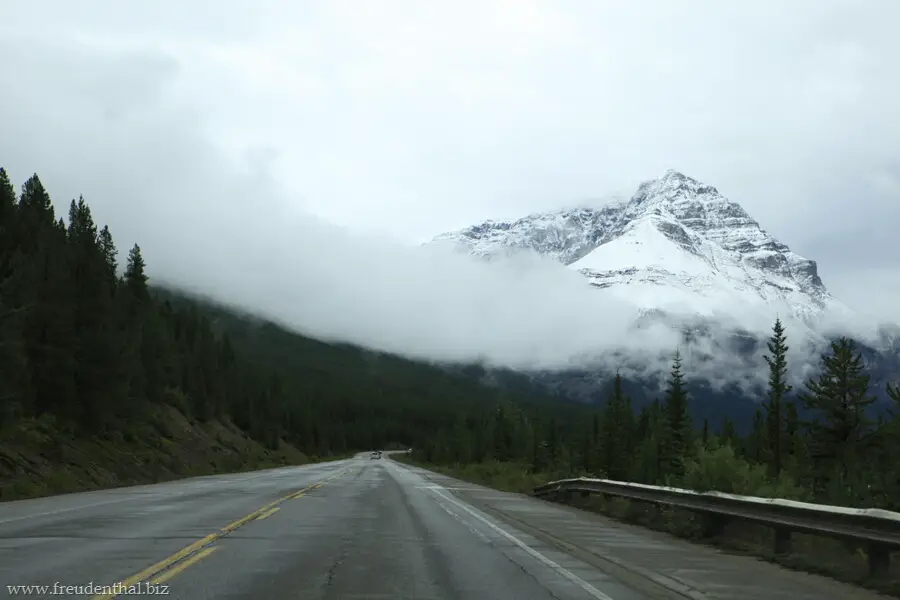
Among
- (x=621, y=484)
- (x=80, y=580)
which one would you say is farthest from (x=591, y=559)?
(x=621, y=484)

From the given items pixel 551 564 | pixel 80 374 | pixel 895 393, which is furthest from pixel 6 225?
pixel 551 564

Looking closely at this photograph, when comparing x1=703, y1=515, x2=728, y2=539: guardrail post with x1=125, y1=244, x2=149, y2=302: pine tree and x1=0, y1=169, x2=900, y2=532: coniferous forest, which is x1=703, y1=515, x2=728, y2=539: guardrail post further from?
x1=125, y1=244, x2=149, y2=302: pine tree

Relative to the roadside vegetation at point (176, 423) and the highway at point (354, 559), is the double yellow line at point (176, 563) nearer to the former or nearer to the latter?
the highway at point (354, 559)

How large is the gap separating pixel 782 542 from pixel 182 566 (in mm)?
9636

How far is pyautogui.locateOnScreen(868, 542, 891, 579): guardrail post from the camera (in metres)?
11.2

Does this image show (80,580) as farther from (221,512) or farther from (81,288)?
(81,288)

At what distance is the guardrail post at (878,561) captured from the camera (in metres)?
11.2

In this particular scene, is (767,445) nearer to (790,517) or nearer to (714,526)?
(714,526)

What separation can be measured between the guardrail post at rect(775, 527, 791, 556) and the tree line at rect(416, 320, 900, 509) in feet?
13.1

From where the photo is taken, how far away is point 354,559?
12500 millimetres

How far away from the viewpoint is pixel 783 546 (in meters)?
14.0

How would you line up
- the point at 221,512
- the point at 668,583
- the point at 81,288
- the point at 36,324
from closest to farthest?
the point at 668,583 → the point at 221,512 → the point at 36,324 → the point at 81,288

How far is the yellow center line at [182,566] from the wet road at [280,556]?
0.04 ft

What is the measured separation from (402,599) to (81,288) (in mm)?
61719
